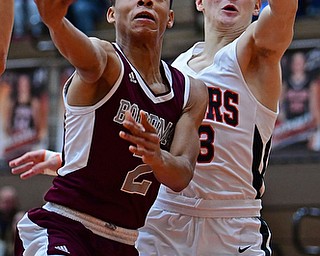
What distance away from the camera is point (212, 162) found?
5402 millimetres

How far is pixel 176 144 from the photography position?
15.6ft

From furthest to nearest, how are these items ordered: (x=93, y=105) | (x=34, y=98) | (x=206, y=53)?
(x=34, y=98), (x=206, y=53), (x=93, y=105)

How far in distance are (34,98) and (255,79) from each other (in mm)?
8123

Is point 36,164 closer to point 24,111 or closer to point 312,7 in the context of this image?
point 24,111

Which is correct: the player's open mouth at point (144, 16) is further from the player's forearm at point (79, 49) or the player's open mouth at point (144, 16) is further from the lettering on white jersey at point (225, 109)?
the lettering on white jersey at point (225, 109)

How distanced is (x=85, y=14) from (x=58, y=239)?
10682 millimetres

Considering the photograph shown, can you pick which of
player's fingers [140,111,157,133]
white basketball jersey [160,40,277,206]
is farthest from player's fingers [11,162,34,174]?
player's fingers [140,111,157,133]

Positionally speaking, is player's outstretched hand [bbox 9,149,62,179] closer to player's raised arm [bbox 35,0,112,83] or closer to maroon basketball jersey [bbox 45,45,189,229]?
maroon basketball jersey [bbox 45,45,189,229]

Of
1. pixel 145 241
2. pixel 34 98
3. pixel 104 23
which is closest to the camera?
pixel 145 241

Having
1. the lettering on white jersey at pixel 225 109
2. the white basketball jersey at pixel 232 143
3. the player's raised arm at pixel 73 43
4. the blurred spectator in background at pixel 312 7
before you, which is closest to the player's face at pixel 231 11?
the white basketball jersey at pixel 232 143

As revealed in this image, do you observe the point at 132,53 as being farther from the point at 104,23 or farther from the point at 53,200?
the point at 104,23

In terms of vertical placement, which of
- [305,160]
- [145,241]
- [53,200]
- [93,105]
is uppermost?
[93,105]

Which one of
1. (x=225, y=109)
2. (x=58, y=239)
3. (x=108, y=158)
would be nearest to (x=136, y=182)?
(x=108, y=158)

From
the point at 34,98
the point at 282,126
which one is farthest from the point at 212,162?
the point at 34,98
